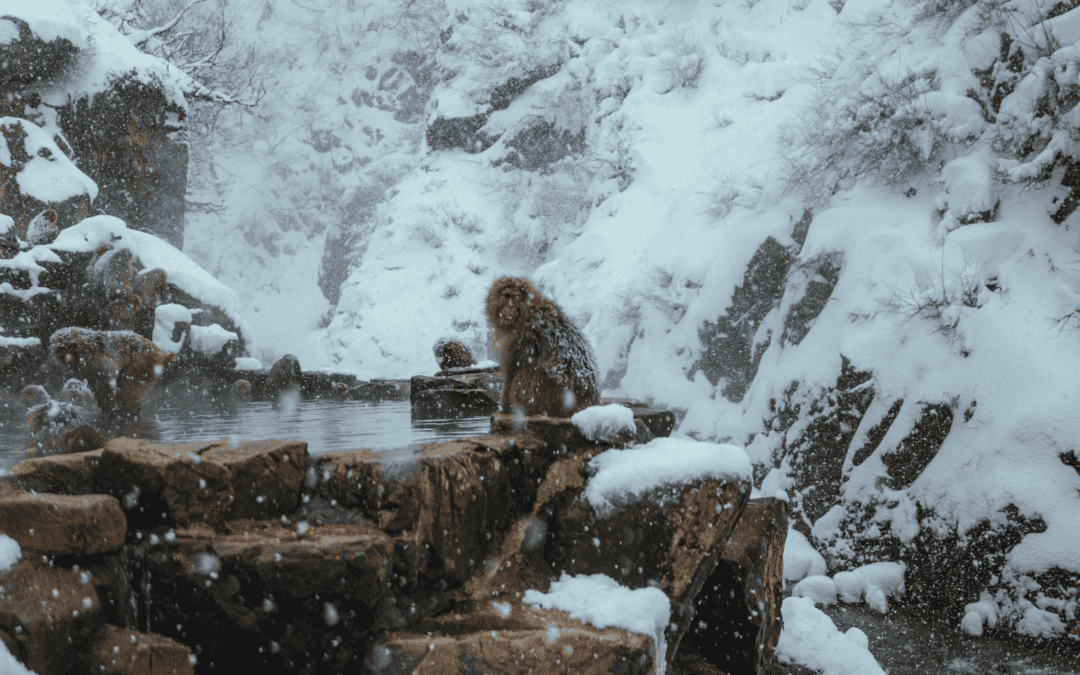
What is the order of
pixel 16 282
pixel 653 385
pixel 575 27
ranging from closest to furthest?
pixel 16 282 → pixel 653 385 → pixel 575 27

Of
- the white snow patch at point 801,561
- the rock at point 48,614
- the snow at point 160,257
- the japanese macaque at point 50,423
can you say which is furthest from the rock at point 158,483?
the snow at point 160,257

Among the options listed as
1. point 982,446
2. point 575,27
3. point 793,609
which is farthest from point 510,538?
point 575,27

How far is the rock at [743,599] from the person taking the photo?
2828 millimetres

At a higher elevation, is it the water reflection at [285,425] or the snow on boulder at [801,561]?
the water reflection at [285,425]

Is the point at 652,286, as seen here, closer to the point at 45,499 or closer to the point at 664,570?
the point at 664,570

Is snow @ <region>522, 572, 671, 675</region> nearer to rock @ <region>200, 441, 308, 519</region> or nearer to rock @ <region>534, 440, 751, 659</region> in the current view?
rock @ <region>534, 440, 751, 659</region>

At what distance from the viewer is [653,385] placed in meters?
7.25

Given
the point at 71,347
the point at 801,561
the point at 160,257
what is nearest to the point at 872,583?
the point at 801,561

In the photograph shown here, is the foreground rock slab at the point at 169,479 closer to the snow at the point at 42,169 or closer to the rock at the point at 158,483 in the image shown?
the rock at the point at 158,483

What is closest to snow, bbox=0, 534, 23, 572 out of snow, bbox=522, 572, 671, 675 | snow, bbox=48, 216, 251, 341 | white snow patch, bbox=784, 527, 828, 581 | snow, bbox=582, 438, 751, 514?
snow, bbox=522, 572, 671, 675

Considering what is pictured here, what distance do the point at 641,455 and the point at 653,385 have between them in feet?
16.0

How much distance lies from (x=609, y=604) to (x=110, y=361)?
315 centimetres

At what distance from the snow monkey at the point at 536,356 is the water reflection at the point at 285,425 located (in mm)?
338

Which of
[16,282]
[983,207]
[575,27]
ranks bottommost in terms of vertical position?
[16,282]
